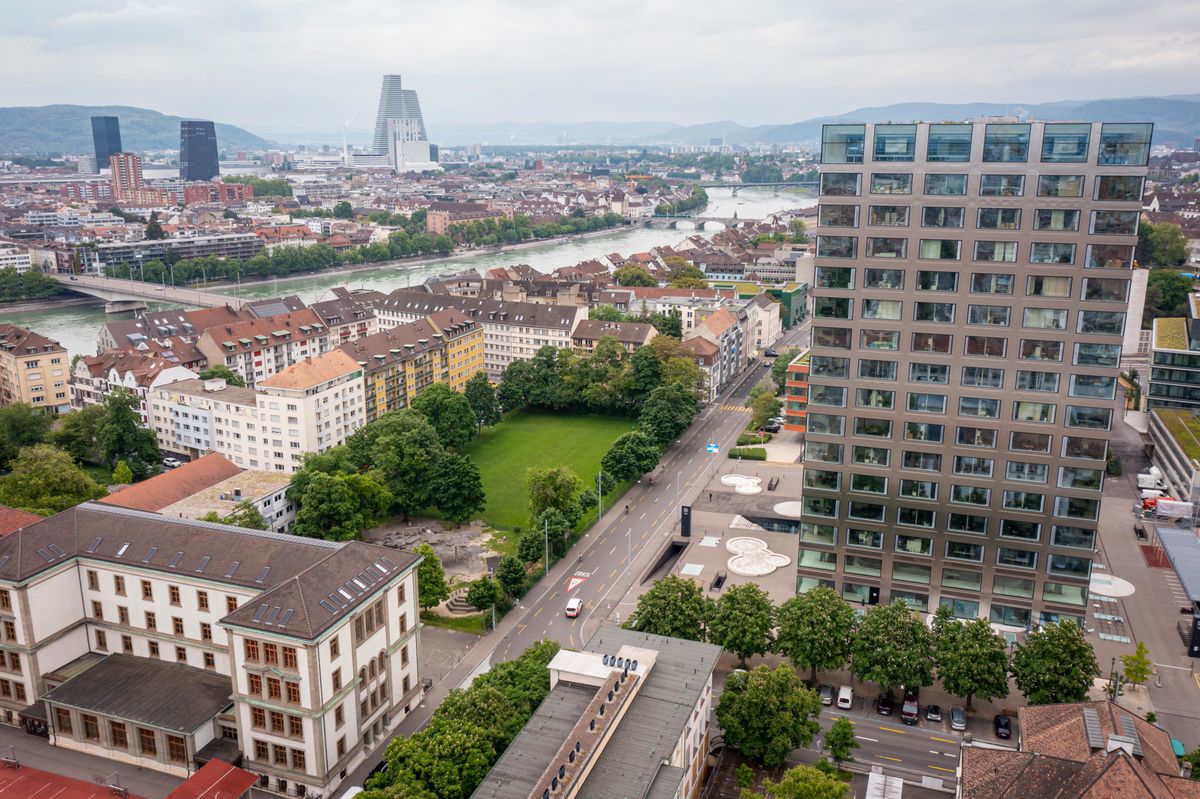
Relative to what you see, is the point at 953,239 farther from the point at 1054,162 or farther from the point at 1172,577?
the point at 1172,577

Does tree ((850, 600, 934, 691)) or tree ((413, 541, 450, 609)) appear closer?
tree ((850, 600, 934, 691))

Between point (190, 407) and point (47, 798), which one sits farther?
point (190, 407)

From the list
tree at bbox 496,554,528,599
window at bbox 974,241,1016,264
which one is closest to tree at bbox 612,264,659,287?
tree at bbox 496,554,528,599

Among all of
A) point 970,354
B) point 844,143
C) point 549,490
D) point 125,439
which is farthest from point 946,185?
point 125,439

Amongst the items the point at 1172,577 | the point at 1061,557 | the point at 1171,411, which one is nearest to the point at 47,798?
the point at 1061,557

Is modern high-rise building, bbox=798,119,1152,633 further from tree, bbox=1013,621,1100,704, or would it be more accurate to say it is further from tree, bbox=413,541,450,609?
tree, bbox=413,541,450,609

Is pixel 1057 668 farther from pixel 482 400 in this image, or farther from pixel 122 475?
pixel 122 475

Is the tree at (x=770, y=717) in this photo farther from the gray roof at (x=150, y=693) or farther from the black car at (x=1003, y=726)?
the gray roof at (x=150, y=693)
